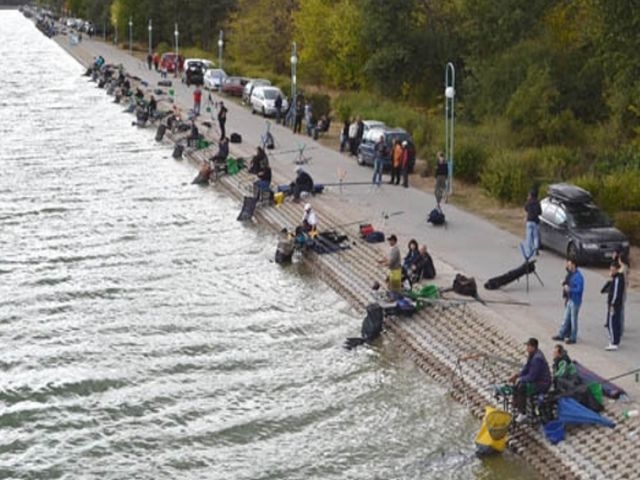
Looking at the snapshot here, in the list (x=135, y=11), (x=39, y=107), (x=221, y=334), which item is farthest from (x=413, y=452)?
(x=135, y=11)

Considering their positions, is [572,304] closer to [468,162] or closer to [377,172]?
[377,172]

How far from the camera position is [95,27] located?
5059 inches

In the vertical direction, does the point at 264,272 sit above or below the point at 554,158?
below

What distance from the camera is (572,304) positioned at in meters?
17.9

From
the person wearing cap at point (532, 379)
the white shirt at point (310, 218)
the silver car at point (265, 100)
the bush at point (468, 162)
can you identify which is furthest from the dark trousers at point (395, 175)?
the person wearing cap at point (532, 379)

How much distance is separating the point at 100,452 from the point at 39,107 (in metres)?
50.4

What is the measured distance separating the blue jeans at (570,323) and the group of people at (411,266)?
4533mm

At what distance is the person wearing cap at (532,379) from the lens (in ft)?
50.8

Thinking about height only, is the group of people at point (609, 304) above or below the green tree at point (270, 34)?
below

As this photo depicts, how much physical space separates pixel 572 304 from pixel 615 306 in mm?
728

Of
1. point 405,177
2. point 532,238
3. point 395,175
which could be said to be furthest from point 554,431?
point 395,175

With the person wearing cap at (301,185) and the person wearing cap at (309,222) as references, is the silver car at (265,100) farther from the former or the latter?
the person wearing cap at (309,222)

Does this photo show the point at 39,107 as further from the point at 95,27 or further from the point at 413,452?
the point at 95,27

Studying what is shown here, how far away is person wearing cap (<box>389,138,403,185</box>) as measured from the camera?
3238 centimetres
